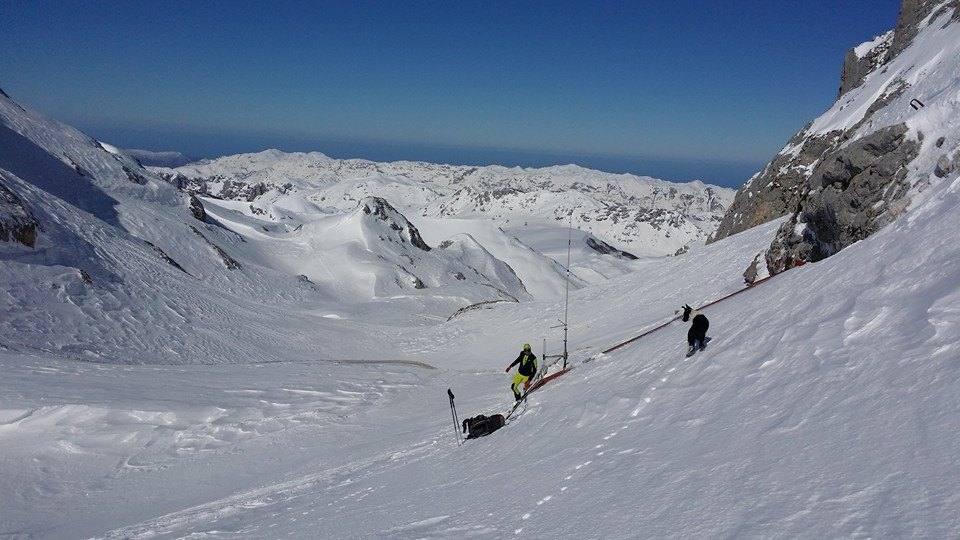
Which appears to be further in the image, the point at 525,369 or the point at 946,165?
the point at 525,369

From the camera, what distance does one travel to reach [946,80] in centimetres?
2458

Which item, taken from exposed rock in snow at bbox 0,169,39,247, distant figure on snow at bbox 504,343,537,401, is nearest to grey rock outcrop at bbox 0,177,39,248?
exposed rock in snow at bbox 0,169,39,247

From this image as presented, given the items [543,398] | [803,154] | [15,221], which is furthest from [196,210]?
[543,398]

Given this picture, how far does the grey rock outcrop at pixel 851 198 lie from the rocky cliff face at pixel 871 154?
32 mm

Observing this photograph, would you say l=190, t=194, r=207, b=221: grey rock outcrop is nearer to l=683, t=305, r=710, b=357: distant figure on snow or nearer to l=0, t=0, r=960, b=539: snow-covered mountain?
l=0, t=0, r=960, b=539: snow-covered mountain

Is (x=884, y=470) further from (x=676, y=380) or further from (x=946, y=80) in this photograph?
(x=946, y=80)

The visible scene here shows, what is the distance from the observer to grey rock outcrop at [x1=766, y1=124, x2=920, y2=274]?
16531 mm

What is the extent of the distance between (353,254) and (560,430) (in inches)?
2482

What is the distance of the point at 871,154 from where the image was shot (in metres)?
18.2

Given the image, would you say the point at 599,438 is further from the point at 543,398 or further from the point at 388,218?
the point at 388,218

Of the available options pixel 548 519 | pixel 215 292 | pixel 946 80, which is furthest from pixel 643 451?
pixel 215 292

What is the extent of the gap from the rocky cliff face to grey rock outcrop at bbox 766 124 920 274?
0.11ft

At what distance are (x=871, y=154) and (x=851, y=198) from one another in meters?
1.56

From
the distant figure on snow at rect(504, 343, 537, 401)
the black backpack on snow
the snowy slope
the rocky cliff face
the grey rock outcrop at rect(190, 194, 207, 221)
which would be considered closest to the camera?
the snowy slope
